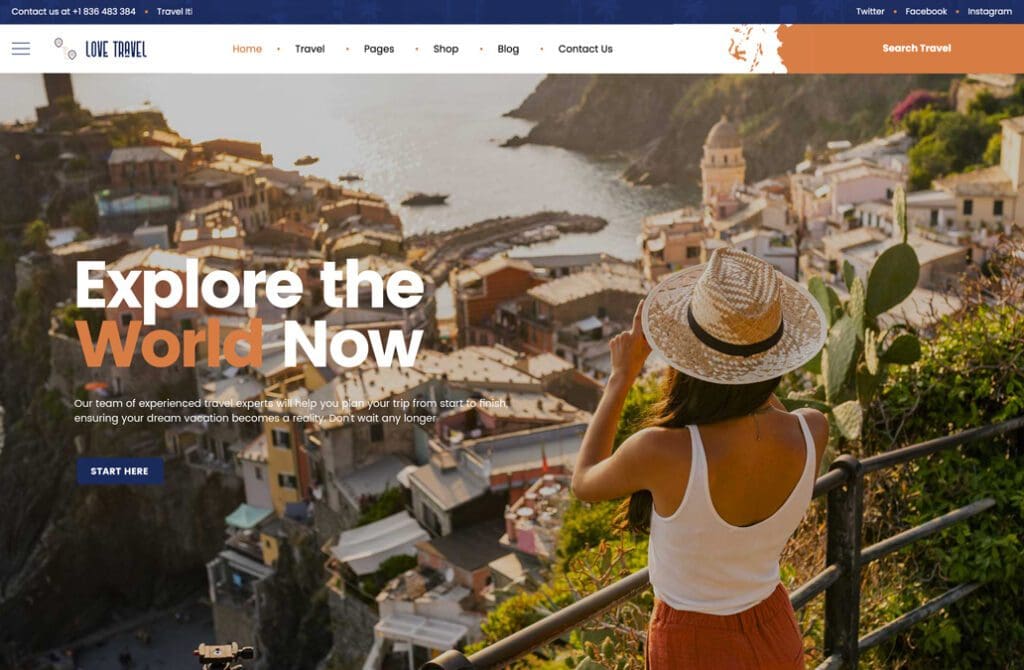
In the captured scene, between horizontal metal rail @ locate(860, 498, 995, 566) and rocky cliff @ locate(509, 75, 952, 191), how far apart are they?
13389 mm

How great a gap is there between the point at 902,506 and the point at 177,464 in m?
10.1

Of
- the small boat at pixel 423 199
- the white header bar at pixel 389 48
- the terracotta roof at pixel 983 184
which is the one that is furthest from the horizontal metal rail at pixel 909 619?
the small boat at pixel 423 199

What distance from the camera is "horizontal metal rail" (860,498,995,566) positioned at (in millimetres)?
1073

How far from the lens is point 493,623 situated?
159 inches

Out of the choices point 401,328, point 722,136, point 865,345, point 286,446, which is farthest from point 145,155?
point 865,345

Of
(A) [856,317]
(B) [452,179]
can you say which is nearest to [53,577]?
(B) [452,179]

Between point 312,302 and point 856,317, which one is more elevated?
point 856,317

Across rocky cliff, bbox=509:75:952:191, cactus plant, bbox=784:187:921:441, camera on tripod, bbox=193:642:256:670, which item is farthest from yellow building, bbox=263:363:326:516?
camera on tripod, bbox=193:642:256:670

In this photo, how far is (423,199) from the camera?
42.2ft

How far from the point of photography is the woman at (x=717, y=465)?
76cm

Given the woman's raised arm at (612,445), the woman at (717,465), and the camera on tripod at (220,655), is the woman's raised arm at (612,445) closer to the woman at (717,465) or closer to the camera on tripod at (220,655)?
the woman at (717,465)

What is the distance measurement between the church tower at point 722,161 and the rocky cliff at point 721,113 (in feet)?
2.10
